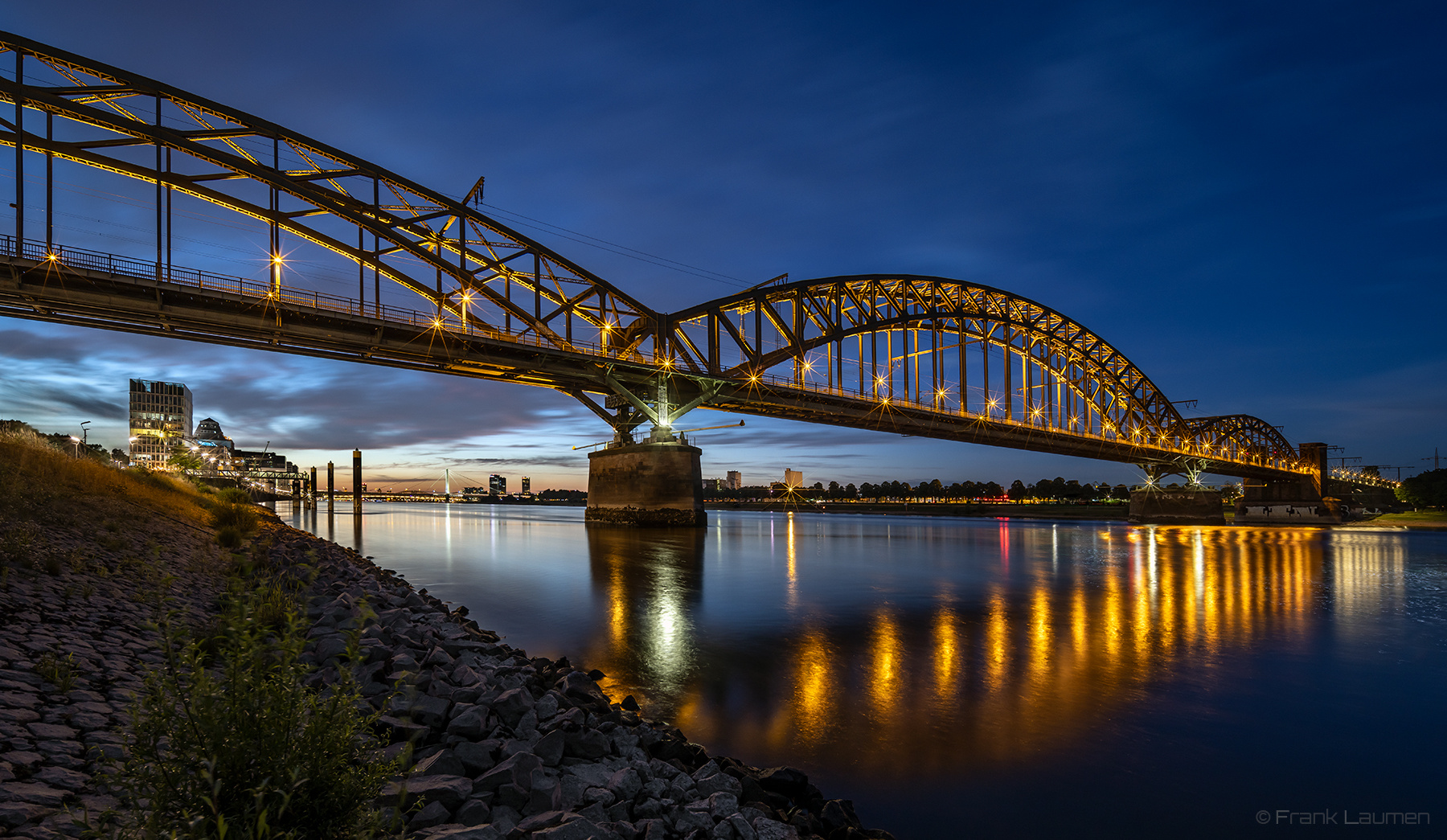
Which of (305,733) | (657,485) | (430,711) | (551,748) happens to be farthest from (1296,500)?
(305,733)

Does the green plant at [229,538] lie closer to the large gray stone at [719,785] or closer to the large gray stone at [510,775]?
the large gray stone at [510,775]

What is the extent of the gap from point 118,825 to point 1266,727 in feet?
37.0

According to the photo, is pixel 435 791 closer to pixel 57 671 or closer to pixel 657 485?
pixel 57 671

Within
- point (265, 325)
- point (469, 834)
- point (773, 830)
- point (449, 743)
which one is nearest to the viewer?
point (469, 834)

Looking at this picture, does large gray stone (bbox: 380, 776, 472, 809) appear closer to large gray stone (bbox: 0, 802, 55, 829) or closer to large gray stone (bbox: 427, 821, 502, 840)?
large gray stone (bbox: 427, 821, 502, 840)

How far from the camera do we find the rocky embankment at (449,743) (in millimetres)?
4023

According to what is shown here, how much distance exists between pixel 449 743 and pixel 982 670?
8477mm

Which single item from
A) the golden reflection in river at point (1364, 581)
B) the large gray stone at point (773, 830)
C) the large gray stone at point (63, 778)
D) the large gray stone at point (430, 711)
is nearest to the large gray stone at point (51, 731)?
the large gray stone at point (63, 778)

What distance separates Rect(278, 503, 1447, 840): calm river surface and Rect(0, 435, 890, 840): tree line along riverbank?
156 centimetres

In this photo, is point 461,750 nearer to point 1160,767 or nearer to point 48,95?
point 1160,767

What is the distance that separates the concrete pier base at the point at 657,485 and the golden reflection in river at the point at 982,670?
30.8 metres

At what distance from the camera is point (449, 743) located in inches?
211

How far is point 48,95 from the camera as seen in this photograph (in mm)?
33438

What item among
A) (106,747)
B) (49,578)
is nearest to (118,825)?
(106,747)
